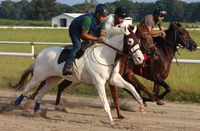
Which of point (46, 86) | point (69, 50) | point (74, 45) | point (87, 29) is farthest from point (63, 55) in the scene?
point (46, 86)

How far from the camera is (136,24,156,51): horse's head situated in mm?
8461

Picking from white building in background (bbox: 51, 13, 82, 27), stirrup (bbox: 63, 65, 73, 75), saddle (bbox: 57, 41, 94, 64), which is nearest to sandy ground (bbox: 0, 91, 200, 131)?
stirrup (bbox: 63, 65, 73, 75)

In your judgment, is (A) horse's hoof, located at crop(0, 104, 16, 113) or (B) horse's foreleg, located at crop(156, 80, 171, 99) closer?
(A) horse's hoof, located at crop(0, 104, 16, 113)

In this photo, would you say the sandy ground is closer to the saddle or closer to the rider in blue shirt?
the rider in blue shirt

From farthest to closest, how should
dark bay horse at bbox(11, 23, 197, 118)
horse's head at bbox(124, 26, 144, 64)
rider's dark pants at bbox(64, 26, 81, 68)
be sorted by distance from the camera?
dark bay horse at bbox(11, 23, 197, 118)
rider's dark pants at bbox(64, 26, 81, 68)
horse's head at bbox(124, 26, 144, 64)

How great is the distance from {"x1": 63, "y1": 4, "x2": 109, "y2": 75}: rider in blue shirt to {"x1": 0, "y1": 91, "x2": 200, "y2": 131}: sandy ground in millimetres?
910

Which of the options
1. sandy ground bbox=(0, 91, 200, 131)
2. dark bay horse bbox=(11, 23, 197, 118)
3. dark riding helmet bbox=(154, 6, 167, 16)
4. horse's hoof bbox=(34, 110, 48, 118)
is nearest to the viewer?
sandy ground bbox=(0, 91, 200, 131)

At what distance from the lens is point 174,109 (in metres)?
8.77

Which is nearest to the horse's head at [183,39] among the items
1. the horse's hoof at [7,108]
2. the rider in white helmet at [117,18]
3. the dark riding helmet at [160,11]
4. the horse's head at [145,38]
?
the dark riding helmet at [160,11]

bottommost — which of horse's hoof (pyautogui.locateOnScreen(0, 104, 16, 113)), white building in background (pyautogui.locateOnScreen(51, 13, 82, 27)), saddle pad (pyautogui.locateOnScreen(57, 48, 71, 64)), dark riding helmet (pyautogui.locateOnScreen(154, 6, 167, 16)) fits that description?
white building in background (pyautogui.locateOnScreen(51, 13, 82, 27))

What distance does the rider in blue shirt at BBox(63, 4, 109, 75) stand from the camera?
7.29 m

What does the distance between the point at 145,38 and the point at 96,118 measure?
1.75 m

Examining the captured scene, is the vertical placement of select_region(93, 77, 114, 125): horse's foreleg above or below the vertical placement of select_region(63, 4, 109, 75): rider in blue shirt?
below

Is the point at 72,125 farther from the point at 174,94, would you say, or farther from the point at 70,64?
the point at 174,94
